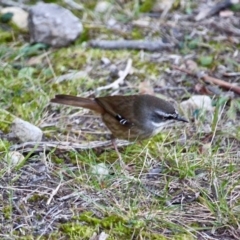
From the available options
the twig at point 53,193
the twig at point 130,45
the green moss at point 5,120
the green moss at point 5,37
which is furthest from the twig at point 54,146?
the green moss at point 5,37

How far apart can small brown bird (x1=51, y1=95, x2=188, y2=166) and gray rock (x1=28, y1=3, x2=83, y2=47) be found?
169 cm

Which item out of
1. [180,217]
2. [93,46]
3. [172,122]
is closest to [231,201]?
[180,217]

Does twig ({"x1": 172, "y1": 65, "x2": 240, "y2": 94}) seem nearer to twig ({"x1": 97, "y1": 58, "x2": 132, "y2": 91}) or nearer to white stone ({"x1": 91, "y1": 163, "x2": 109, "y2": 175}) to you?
twig ({"x1": 97, "y1": 58, "x2": 132, "y2": 91})

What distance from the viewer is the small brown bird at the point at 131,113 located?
6.08m

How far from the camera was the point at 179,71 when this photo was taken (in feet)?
24.9

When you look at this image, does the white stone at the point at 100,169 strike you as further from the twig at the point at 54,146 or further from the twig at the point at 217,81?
the twig at the point at 217,81

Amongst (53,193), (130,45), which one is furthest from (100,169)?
(130,45)

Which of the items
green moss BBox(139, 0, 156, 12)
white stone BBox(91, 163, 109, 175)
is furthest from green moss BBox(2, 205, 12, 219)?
green moss BBox(139, 0, 156, 12)

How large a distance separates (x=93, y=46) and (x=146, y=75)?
794mm

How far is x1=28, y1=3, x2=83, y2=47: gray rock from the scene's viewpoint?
25.5ft

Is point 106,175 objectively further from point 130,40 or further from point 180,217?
point 130,40

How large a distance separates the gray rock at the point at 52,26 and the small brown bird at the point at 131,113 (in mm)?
1689

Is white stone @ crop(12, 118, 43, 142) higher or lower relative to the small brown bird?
lower

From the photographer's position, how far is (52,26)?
7.78m
